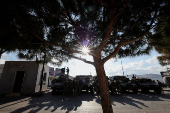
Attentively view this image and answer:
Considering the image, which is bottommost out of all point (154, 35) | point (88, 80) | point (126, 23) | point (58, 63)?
point (88, 80)

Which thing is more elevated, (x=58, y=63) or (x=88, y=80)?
(x=58, y=63)

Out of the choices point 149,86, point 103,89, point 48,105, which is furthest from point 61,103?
point 149,86

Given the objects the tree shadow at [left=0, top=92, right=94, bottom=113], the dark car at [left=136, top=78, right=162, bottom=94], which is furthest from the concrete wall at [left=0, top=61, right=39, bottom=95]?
the dark car at [left=136, top=78, right=162, bottom=94]

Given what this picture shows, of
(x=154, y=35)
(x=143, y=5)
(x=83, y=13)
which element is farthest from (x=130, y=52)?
(x=83, y=13)

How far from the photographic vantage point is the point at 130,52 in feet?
11.9

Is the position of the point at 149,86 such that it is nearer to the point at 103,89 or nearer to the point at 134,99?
the point at 134,99

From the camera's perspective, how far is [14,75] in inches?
387

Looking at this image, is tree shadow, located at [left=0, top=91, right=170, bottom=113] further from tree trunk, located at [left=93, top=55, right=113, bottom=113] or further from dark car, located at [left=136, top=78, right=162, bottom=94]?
tree trunk, located at [left=93, top=55, right=113, bottom=113]

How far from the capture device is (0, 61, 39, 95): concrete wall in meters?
9.52

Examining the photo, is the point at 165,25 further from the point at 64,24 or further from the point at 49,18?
the point at 49,18

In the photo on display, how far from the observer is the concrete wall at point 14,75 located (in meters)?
9.52

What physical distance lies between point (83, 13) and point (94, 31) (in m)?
0.76

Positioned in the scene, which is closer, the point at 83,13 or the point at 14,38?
the point at 14,38

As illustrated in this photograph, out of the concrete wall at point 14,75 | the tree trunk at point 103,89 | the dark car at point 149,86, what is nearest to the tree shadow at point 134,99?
the dark car at point 149,86
